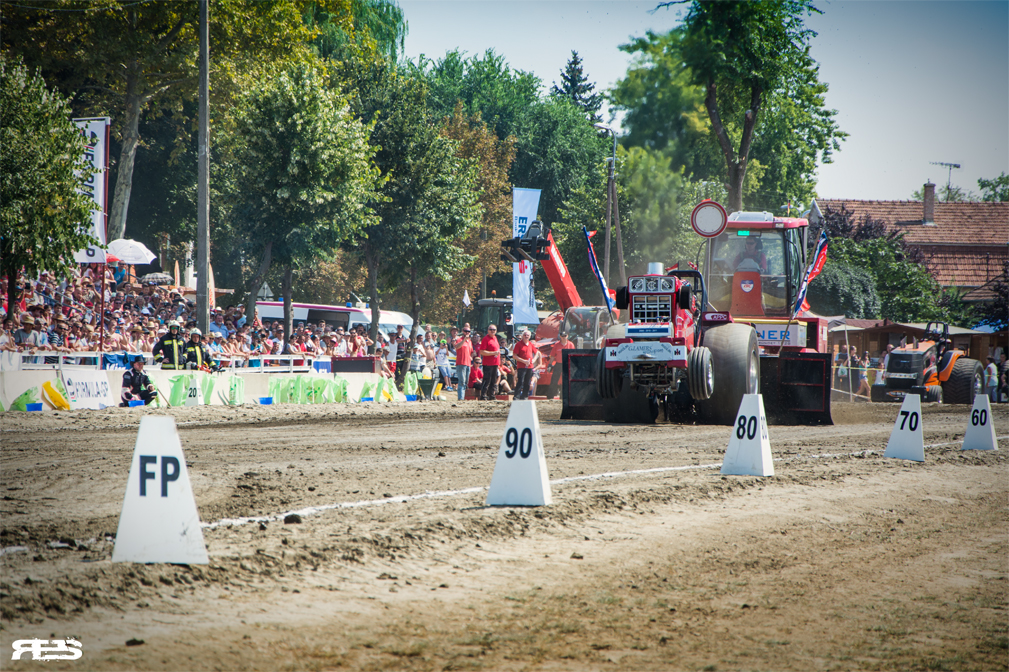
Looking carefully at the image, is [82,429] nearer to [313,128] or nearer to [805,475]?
[805,475]

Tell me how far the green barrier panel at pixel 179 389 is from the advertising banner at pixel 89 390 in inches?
41.9

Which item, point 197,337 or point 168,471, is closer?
point 168,471

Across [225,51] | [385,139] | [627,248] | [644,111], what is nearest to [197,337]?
[225,51]

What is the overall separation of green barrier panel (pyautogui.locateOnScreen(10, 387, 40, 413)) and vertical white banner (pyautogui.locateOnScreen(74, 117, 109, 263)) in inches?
192

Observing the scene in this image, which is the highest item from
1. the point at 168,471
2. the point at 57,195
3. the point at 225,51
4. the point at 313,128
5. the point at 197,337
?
the point at 225,51

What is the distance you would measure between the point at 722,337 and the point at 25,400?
1184 cm

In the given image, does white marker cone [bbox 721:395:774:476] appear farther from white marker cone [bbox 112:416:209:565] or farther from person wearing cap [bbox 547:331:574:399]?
person wearing cap [bbox 547:331:574:399]

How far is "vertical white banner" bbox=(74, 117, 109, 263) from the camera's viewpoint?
64.9ft

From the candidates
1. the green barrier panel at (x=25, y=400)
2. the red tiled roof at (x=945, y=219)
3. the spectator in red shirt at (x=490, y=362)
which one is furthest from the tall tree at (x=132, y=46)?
the red tiled roof at (x=945, y=219)

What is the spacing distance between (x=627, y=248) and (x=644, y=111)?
9808mm

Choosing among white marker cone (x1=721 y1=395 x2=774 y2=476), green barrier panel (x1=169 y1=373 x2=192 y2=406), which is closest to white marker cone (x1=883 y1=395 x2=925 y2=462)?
white marker cone (x1=721 y1=395 x2=774 y2=476)

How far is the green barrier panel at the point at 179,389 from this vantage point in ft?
58.3

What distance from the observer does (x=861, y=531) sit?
739 cm

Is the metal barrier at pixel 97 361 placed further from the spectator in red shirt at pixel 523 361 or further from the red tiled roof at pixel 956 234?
the red tiled roof at pixel 956 234
